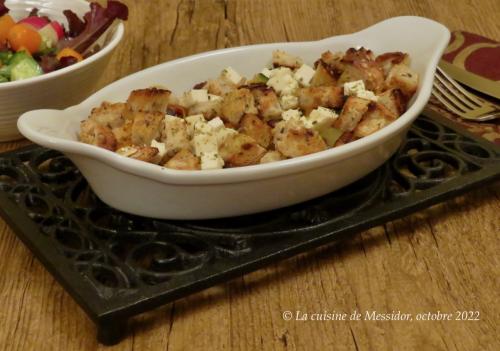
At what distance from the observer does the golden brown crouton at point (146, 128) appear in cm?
104

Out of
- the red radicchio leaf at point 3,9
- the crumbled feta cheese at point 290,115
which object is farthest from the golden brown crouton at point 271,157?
the red radicchio leaf at point 3,9

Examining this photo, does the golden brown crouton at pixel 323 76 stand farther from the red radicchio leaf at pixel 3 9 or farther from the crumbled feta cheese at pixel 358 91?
the red radicchio leaf at pixel 3 9

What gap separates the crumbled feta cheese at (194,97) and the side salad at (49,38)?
0.99 ft

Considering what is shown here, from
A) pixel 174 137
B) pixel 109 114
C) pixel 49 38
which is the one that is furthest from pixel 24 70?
pixel 174 137

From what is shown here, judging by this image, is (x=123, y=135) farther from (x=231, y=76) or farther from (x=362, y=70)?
(x=362, y=70)

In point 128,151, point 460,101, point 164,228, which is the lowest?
point 460,101

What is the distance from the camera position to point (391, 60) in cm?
124

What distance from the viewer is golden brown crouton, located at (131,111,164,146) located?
1039 millimetres

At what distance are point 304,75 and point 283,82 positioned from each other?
5cm

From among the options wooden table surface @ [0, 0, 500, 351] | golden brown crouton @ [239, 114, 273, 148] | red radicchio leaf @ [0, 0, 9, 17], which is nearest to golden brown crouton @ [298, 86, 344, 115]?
golden brown crouton @ [239, 114, 273, 148]

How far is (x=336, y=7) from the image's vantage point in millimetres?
2057

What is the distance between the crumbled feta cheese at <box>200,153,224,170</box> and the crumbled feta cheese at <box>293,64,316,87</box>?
287 millimetres

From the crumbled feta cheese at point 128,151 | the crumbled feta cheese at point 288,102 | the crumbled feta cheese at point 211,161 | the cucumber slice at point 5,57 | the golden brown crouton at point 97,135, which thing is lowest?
the cucumber slice at point 5,57

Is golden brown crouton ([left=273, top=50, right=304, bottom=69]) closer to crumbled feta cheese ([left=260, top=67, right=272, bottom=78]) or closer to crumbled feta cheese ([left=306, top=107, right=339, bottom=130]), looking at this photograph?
crumbled feta cheese ([left=260, top=67, right=272, bottom=78])
